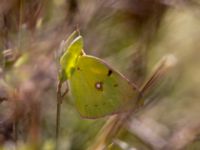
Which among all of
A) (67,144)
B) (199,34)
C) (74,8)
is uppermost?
(74,8)

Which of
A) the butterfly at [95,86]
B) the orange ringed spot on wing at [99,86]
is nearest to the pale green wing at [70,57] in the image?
the butterfly at [95,86]

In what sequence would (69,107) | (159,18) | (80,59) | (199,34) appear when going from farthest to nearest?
(199,34)
(159,18)
(69,107)
(80,59)

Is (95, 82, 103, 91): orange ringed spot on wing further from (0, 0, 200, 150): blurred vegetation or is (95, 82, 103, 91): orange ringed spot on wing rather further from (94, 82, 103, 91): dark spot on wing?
(0, 0, 200, 150): blurred vegetation

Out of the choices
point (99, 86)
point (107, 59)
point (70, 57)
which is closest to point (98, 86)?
point (99, 86)

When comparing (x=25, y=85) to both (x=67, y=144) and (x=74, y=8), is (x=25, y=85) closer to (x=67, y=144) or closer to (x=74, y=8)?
(x=67, y=144)

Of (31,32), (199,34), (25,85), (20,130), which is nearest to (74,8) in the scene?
(31,32)

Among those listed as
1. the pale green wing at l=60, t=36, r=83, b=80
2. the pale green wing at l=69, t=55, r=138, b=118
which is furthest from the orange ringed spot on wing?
the pale green wing at l=60, t=36, r=83, b=80
